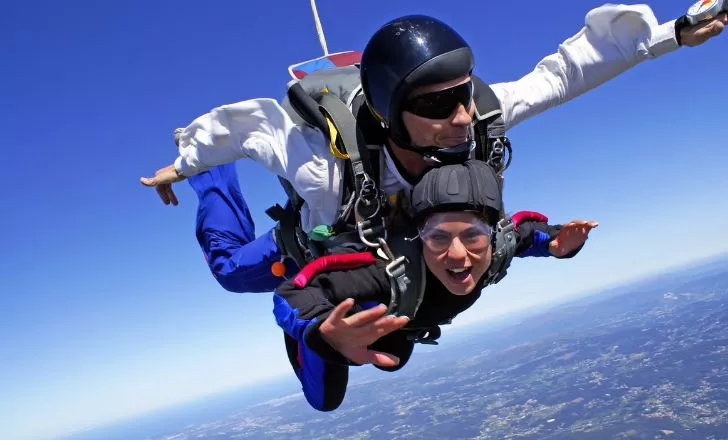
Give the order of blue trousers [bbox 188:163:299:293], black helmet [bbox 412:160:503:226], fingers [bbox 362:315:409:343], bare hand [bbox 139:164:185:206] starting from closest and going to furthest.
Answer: fingers [bbox 362:315:409:343]
black helmet [bbox 412:160:503:226]
bare hand [bbox 139:164:185:206]
blue trousers [bbox 188:163:299:293]

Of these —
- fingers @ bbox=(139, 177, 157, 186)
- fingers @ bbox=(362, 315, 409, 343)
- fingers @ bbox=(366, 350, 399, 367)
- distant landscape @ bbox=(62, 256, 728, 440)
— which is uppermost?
fingers @ bbox=(139, 177, 157, 186)

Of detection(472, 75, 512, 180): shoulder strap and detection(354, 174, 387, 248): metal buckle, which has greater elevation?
detection(472, 75, 512, 180): shoulder strap

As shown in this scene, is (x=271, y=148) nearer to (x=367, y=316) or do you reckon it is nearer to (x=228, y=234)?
(x=367, y=316)

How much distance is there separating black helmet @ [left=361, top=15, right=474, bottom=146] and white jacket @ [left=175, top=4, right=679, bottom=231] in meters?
0.24

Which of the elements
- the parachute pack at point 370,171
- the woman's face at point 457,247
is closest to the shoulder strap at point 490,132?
the parachute pack at point 370,171

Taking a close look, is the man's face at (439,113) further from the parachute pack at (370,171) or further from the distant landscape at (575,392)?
the distant landscape at (575,392)

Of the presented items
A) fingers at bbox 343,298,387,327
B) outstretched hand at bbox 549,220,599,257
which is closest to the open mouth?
fingers at bbox 343,298,387,327

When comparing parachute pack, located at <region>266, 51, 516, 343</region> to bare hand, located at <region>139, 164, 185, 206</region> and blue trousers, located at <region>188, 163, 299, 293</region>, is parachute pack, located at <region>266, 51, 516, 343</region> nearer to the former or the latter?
bare hand, located at <region>139, 164, 185, 206</region>

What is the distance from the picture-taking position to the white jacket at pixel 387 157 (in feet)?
6.64

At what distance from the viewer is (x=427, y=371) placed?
611 ft

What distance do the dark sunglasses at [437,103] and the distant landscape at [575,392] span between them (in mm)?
77851

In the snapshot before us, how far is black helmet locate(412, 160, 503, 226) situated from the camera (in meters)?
1.66

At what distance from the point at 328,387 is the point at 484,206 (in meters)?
1.10

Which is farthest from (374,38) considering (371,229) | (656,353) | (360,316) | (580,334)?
(580,334)
